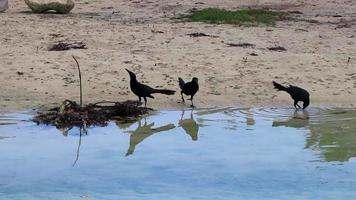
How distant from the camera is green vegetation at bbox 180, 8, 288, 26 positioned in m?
16.3

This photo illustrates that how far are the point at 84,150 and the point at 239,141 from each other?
5.60ft

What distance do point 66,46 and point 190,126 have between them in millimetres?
4234

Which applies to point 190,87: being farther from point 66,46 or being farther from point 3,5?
point 3,5

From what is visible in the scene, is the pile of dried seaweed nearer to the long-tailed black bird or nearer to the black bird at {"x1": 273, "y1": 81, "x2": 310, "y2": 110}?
the long-tailed black bird

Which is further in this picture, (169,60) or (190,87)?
(169,60)

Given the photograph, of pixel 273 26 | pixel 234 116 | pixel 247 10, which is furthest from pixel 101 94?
pixel 247 10

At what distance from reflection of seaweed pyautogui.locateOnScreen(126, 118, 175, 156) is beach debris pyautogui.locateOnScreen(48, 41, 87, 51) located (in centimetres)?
371

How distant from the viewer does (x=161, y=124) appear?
9.95 metres

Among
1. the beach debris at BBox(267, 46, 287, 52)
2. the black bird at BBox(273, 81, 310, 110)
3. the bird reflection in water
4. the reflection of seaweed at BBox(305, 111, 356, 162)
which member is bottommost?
the bird reflection in water

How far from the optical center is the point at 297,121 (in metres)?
10.3

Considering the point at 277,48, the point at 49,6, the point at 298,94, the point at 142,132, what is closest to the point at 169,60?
Answer: the point at 277,48

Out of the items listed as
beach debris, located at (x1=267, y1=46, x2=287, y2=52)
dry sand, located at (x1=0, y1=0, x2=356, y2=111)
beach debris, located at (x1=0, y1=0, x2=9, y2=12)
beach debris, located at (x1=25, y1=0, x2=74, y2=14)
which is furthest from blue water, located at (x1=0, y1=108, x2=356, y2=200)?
beach debris, located at (x1=0, y1=0, x2=9, y2=12)

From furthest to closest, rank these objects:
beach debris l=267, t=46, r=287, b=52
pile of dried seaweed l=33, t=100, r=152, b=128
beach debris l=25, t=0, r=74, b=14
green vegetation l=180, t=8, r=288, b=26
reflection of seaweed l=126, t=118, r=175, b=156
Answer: beach debris l=25, t=0, r=74, b=14 < green vegetation l=180, t=8, r=288, b=26 < beach debris l=267, t=46, r=287, b=52 < pile of dried seaweed l=33, t=100, r=152, b=128 < reflection of seaweed l=126, t=118, r=175, b=156

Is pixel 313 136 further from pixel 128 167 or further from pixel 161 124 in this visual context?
pixel 128 167
